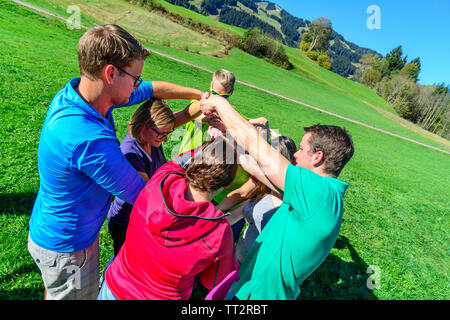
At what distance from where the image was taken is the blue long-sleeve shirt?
143 centimetres

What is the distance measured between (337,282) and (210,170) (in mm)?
4057

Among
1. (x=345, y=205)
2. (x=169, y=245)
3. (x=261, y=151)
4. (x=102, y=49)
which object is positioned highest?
(x=102, y=49)

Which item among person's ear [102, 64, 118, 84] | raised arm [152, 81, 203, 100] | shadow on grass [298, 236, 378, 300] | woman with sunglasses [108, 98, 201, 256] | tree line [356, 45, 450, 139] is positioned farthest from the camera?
tree line [356, 45, 450, 139]

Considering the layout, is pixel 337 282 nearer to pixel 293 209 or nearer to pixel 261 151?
pixel 293 209

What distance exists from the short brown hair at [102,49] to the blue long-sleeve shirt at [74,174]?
0.21 metres

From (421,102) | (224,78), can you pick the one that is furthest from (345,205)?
(421,102)

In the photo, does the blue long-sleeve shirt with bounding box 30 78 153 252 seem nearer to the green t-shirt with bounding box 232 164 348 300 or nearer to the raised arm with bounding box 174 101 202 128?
the green t-shirt with bounding box 232 164 348 300

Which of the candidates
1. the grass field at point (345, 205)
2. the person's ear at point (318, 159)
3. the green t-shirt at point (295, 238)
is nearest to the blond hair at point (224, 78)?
the person's ear at point (318, 159)

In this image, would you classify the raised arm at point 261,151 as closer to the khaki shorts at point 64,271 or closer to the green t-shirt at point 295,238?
the green t-shirt at point 295,238

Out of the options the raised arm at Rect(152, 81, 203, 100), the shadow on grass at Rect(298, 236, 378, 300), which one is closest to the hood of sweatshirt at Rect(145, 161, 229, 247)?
the raised arm at Rect(152, 81, 203, 100)

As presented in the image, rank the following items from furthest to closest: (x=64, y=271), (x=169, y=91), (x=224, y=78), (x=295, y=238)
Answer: (x=224, y=78)
(x=169, y=91)
(x=64, y=271)
(x=295, y=238)

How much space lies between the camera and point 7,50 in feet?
33.4

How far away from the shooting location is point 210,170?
1.62 m

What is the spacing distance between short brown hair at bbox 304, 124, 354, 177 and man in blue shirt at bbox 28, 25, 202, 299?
1.44m
